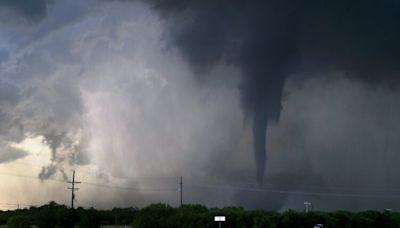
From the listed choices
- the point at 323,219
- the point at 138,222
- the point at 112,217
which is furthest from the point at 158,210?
the point at 112,217

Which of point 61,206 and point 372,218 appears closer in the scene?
point 372,218

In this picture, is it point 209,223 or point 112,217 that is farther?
point 112,217

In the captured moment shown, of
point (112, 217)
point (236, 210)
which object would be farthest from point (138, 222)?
point (112, 217)

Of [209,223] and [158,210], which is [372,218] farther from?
[158,210]

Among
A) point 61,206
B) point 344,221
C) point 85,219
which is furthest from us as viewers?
point 61,206

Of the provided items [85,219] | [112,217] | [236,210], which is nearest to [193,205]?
[236,210]

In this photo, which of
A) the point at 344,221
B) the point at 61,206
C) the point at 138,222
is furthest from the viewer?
the point at 61,206

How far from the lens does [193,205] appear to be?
144 metres

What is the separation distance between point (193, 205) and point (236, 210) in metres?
16.7

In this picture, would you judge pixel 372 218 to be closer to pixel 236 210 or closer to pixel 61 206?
pixel 236 210

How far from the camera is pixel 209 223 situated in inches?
4727

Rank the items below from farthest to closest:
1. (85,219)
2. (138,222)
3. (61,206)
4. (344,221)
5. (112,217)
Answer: (112,217) → (61,206) → (85,219) → (344,221) → (138,222)

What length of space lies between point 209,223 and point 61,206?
54.1 meters

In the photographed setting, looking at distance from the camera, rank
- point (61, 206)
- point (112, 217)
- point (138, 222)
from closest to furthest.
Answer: point (138, 222), point (61, 206), point (112, 217)
